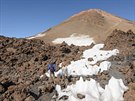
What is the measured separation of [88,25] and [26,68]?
5669 cm

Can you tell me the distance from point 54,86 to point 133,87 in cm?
490

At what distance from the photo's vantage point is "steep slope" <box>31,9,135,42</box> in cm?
7122

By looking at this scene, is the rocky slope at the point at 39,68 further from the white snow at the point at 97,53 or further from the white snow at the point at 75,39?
the white snow at the point at 75,39

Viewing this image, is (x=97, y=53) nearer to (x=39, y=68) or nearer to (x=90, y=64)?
(x=90, y=64)

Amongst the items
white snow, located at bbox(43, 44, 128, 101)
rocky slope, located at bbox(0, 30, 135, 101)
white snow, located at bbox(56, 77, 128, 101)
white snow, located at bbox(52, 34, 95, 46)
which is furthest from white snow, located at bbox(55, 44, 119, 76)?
white snow, located at bbox(52, 34, 95, 46)

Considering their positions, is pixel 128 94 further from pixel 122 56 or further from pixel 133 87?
pixel 122 56

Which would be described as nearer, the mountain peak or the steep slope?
the steep slope

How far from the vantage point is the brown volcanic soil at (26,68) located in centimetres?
1683

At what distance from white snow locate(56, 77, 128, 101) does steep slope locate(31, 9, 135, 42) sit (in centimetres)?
4830

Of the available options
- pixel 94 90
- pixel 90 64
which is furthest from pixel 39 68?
pixel 94 90

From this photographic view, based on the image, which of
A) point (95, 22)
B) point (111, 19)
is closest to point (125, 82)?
point (95, 22)

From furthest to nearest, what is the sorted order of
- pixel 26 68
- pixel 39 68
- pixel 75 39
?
pixel 75 39 → pixel 26 68 → pixel 39 68

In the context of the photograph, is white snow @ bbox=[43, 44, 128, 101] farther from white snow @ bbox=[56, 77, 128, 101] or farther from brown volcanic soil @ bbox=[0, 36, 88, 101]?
brown volcanic soil @ bbox=[0, 36, 88, 101]

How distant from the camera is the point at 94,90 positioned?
1692cm
